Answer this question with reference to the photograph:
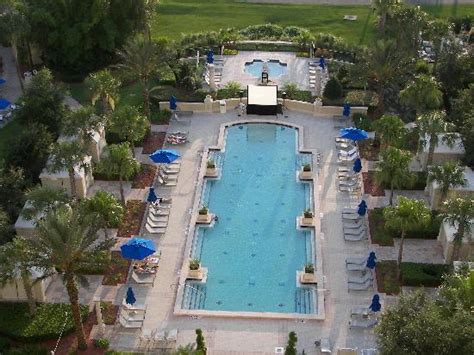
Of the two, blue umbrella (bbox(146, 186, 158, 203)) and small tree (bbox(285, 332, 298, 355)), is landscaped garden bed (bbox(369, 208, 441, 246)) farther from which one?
blue umbrella (bbox(146, 186, 158, 203))

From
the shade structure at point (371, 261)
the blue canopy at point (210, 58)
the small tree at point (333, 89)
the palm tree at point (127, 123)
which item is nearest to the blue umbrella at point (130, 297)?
the shade structure at point (371, 261)

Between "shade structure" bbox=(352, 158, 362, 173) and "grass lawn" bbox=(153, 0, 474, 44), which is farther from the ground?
"grass lawn" bbox=(153, 0, 474, 44)

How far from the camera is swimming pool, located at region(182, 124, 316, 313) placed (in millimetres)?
34750

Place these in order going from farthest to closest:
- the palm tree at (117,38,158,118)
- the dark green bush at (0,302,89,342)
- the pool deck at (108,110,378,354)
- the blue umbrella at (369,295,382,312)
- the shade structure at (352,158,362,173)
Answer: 1. the palm tree at (117,38,158,118)
2. the shade structure at (352,158,362,173)
3. the blue umbrella at (369,295,382,312)
4. the pool deck at (108,110,378,354)
5. the dark green bush at (0,302,89,342)

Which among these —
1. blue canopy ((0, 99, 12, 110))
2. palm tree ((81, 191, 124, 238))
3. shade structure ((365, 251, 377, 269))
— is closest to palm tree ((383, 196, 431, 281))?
shade structure ((365, 251, 377, 269))

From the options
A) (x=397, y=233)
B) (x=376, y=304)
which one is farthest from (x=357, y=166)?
(x=376, y=304)

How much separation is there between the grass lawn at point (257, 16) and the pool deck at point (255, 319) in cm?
2453

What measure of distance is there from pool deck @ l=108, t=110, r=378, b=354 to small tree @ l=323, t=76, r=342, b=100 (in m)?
8.79

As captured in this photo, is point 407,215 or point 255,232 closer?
Result: point 407,215

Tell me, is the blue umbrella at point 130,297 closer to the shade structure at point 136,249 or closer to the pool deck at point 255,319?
the pool deck at point 255,319

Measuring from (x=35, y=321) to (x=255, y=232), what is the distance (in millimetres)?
12609

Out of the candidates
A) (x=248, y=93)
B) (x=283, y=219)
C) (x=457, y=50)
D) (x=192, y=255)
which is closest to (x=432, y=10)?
(x=457, y=50)

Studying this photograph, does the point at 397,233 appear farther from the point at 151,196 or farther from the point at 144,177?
the point at 144,177

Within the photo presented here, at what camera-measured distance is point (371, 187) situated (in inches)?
1672
